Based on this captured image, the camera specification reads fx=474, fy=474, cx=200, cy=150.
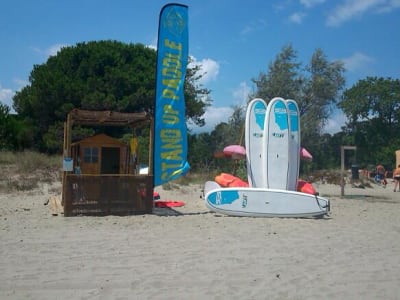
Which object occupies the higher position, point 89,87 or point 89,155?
point 89,87

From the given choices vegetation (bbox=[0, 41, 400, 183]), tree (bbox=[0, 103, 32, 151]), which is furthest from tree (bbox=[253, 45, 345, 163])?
tree (bbox=[0, 103, 32, 151])

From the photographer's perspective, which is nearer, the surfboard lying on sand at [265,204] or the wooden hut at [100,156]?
the surfboard lying on sand at [265,204]

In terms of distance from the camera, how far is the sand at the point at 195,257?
5506mm

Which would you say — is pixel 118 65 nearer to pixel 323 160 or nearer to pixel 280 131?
pixel 323 160

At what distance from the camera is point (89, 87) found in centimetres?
3428

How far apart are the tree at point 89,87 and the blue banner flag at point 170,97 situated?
2049 centimetres


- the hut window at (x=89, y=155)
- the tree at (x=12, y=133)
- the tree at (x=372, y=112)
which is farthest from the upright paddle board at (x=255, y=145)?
the tree at (x=372, y=112)

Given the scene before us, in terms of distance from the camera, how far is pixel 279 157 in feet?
45.7

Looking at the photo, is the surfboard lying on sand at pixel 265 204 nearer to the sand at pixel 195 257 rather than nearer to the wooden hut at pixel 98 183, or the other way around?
the sand at pixel 195 257

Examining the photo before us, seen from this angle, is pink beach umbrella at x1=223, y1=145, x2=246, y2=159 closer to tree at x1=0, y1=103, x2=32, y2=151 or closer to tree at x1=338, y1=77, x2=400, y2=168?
tree at x1=0, y1=103, x2=32, y2=151

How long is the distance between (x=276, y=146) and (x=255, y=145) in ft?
2.06

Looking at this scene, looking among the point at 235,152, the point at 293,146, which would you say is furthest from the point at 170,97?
the point at 293,146

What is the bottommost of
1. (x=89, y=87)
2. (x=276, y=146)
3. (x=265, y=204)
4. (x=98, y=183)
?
(x=265, y=204)

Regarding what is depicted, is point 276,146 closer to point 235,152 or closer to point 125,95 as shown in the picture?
point 235,152
